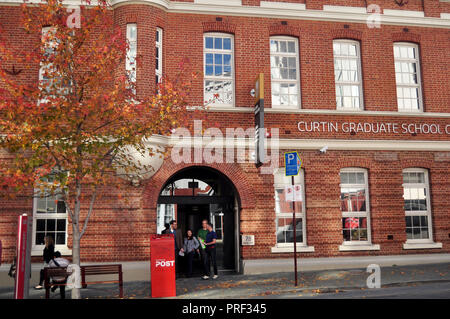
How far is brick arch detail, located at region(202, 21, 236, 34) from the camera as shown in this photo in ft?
47.2

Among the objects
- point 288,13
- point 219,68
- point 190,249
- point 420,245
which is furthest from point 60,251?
point 420,245

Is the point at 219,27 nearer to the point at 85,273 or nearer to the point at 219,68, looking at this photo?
the point at 219,68

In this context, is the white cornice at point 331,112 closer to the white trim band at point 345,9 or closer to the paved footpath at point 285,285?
the white trim band at point 345,9

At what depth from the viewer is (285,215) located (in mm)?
14102

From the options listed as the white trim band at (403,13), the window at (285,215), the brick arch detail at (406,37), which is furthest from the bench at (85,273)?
the white trim band at (403,13)

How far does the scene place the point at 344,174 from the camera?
48.0 feet

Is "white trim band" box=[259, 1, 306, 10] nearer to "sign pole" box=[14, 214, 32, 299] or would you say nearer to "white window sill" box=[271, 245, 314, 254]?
"white window sill" box=[271, 245, 314, 254]

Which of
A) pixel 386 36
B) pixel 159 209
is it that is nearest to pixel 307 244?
pixel 159 209

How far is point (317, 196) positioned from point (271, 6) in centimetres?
665

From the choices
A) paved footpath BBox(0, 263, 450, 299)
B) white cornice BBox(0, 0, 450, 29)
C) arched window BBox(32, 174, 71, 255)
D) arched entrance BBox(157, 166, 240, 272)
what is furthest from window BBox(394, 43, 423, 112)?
arched window BBox(32, 174, 71, 255)

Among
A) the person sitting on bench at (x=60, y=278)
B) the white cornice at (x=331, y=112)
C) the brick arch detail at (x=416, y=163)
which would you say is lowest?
the person sitting on bench at (x=60, y=278)

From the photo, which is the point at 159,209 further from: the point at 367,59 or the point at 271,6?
the point at 367,59

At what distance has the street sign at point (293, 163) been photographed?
11.2 metres

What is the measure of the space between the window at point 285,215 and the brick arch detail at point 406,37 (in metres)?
6.09
